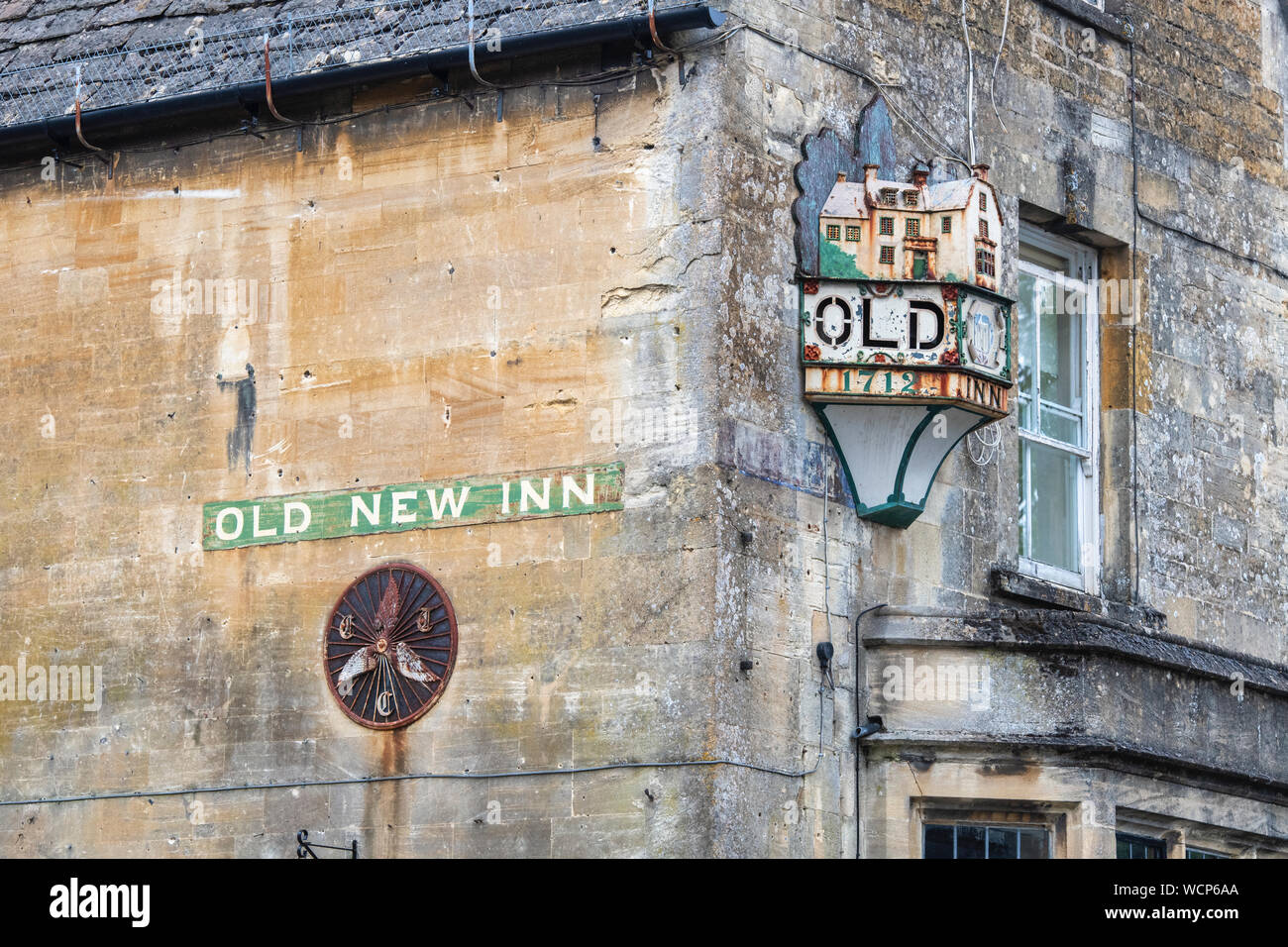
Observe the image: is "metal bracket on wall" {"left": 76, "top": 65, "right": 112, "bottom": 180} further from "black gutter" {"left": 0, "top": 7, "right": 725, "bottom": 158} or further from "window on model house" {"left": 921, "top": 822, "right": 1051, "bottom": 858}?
"window on model house" {"left": 921, "top": 822, "right": 1051, "bottom": 858}

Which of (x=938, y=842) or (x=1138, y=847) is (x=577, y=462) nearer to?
(x=938, y=842)

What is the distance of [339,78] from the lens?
15.8 m

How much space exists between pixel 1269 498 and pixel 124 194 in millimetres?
7792

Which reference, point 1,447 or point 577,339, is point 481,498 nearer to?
point 577,339

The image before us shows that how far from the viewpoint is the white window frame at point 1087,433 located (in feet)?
55.3

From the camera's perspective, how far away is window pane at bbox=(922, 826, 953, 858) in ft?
49.7

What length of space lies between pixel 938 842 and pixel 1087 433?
328cm

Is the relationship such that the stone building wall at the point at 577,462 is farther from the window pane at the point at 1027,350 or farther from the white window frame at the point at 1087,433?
the window pane at the point at 1027,350

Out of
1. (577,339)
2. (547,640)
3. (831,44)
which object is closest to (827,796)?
(547,640)

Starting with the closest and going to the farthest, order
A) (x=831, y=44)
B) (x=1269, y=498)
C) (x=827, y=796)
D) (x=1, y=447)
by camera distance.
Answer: (x=827, y=796) → (x=831, y=44) → (x=1, y=447) → (x=1269, y=498)

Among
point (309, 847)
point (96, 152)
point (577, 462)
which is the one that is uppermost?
point (96, 152)

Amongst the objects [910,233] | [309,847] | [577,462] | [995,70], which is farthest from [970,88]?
[309,847]

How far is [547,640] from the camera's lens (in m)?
14.9

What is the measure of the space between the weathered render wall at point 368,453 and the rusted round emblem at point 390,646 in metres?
0.09
